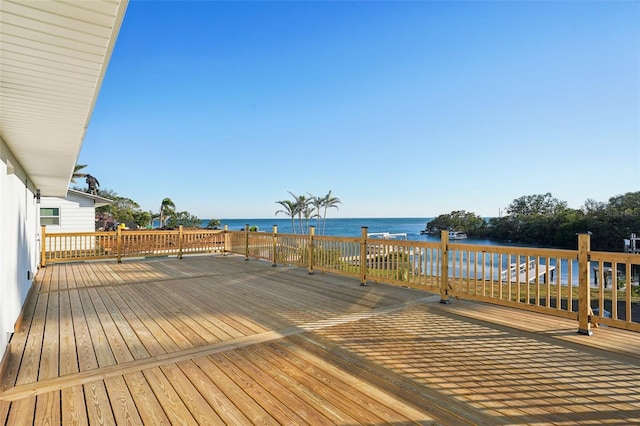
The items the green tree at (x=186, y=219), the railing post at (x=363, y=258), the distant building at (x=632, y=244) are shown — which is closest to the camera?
the railing post at (x=363, y=258)

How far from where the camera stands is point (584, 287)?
3357 mm

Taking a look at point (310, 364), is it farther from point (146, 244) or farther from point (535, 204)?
point (535, 204)

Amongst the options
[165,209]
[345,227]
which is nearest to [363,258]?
[165,209]

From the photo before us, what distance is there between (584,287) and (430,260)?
1845mm

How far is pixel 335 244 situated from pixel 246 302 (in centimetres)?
248

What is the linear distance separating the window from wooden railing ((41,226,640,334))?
140 inches

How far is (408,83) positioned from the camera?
50.8ft

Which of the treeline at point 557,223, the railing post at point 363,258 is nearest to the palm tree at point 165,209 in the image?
the treeline at point 557,223

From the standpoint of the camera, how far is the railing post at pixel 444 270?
4641mm

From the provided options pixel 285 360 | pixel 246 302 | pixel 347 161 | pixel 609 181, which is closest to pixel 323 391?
pixel 285 360

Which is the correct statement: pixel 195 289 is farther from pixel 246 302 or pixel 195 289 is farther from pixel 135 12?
pixel 135 12

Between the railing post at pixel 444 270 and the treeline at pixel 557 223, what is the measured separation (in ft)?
47.2

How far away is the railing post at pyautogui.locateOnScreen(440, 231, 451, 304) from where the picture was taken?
4.64m

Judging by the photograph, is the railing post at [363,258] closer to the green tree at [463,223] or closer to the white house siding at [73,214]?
the white house siding at [73,214]
